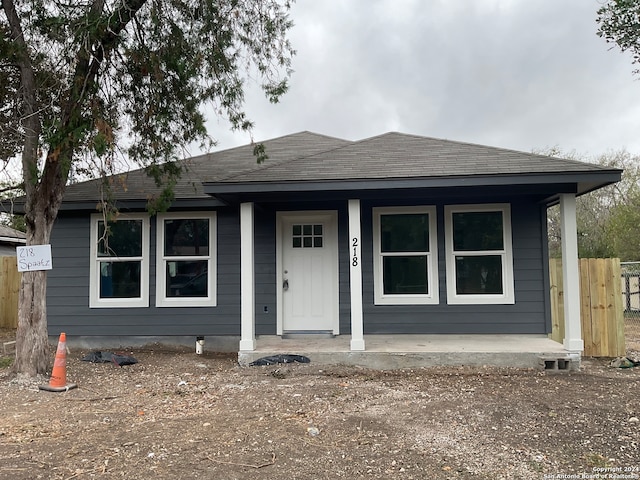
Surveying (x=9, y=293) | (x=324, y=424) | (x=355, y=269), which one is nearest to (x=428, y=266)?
(x=355, y=269)

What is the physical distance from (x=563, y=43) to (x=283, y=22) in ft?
38.7

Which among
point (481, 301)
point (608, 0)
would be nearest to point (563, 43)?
point (608, 0)

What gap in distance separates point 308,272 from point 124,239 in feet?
11.2

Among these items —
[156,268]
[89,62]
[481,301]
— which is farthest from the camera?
[156,268]

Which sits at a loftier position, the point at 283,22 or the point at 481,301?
the point at 283,22

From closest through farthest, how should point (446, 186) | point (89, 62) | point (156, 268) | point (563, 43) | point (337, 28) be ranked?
point (89, 62)
point (446, 186)
point (156, 268)
point (337, 28)
point (563, 43)

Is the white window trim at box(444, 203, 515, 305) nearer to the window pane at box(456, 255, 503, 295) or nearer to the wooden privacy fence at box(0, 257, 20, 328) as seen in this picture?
the window pane at box(456, 255, 503, 295)

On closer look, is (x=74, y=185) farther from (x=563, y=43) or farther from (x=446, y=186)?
(x=563, y=43)

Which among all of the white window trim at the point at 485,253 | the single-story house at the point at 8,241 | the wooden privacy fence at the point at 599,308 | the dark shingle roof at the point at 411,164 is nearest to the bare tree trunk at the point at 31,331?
the dark shingle roof at the point at 411,164

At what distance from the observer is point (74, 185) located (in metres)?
8.48

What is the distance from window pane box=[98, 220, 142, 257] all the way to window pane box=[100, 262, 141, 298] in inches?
7.3

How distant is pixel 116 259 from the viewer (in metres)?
8.00

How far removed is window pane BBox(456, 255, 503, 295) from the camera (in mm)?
7395

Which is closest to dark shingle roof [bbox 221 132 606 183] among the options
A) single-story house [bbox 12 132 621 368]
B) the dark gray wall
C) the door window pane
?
single-story house [bbox 12 132 621 368]
